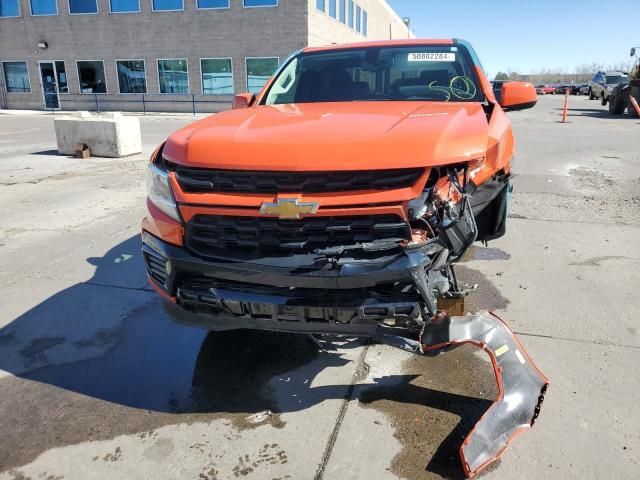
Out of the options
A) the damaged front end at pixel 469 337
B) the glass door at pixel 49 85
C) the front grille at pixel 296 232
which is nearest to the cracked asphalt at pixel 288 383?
the damaged front end at pixel 469 337

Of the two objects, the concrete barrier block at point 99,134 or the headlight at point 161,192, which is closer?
the headlight at point 161,192

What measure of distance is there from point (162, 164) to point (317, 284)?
3.92 ft

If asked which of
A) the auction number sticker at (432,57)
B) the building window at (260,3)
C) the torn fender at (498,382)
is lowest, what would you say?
the torn fender at (498,382)

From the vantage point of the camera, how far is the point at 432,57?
4129 mm

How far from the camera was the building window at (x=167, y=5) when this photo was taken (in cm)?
2669

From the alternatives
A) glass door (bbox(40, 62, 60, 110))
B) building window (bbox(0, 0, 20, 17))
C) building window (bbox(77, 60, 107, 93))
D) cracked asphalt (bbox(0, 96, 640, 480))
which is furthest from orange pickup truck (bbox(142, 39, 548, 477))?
building window (bbox(0, 0, 20, 17))

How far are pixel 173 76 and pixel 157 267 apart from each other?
90.6 feet

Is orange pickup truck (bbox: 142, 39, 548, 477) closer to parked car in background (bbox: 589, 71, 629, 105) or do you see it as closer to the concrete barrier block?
the concrete barrier block

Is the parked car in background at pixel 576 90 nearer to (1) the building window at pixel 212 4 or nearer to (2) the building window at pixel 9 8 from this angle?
(1) the building window at pixel 212 4

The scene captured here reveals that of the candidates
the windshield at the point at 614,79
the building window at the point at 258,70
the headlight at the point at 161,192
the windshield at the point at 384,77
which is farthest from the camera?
the windshield at the point at 614,79

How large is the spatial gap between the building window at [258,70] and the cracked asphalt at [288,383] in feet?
74.7

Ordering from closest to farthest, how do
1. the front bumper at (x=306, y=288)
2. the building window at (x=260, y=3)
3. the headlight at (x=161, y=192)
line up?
the front bumper at (x=306, y=288)
the headlight at (x=161, y=192)
the building window at (x=260, y=3)

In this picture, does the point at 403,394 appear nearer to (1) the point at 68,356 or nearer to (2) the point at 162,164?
(2) the point at 162,164

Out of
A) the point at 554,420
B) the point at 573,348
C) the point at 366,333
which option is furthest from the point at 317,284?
the point at 573,348
